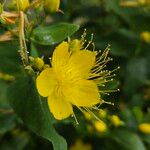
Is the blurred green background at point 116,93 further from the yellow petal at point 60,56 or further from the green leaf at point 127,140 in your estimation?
the yellow petal at point 60,56

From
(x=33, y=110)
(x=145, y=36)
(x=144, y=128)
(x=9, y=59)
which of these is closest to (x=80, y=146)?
(x=144, y=128)

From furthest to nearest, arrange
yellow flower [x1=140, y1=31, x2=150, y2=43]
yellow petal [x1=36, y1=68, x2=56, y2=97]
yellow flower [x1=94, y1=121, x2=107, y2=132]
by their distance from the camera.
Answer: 1. yellow flower [x1=140, y1=31, x2=150, y2=43]
2. yellow flower [x1=94, y1=121, x2=107, y2=132]
3. yellow petal [x1=36, y1=68, x2=56, y2=97]

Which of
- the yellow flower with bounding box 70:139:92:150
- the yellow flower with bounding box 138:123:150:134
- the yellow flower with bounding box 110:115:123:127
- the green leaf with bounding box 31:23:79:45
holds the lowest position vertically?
the yellow flower with bounding box 70:139:92:150

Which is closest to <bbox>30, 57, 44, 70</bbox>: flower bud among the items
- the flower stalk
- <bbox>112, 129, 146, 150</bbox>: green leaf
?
the flower stalk

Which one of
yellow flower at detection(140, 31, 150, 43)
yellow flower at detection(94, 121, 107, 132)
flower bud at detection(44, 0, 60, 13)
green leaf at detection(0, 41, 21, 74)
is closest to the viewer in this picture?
flower bud at detection(44, 0, 60, 13)

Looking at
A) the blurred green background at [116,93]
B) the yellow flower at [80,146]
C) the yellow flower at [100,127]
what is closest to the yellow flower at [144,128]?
the blurred green background at [116,93]

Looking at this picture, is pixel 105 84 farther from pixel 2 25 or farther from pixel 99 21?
pixel 99 21

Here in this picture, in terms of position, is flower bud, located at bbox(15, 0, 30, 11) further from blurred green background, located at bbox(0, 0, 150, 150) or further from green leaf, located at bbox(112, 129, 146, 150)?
green leaf, located at bbox(112, 129, 146, 150)
